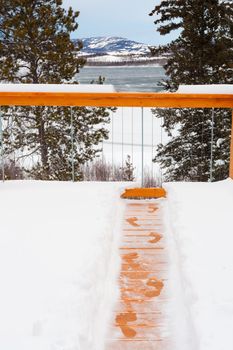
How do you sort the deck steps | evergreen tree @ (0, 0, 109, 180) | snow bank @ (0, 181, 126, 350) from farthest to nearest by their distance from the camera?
evergreen tree @ (0, 0, 109, 180) < the deck steps < snow bank @ (0, 181, 126, 350)

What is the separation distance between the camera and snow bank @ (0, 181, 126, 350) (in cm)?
232

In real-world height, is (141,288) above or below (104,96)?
below

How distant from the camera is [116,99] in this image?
5086mm

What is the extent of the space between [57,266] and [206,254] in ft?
3.39

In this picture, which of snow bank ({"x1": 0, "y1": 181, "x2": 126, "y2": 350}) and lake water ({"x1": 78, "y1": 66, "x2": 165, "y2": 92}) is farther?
lake water ({"x1": 78, "y1": 66, "x2": 165, "y2": 92})

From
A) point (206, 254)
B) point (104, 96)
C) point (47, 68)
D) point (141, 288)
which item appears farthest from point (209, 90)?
point (47, 68)

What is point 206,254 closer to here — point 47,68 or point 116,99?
point 116,99

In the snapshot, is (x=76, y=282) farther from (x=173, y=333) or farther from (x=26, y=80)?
(x=26, y=80)

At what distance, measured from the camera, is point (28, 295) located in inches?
105

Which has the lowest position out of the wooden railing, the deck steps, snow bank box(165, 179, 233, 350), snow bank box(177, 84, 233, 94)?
the deck steps

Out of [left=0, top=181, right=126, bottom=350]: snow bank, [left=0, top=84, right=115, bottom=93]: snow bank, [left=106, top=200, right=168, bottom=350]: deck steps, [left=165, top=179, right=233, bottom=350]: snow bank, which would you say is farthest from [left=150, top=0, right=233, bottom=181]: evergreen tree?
[left=106, top=200, right=168, bottom=350]: deck steps

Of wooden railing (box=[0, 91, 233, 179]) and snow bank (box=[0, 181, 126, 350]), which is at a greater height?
wooden railing (box=[0, 91, 233, 179])

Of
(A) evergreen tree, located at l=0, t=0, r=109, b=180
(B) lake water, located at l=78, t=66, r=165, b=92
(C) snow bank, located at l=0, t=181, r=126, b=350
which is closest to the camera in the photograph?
(C) snow bank, located at l=0, t=181, r=126, b=350

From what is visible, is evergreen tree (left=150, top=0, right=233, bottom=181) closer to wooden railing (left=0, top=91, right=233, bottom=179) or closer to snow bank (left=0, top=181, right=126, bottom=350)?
wooden railing (left=0, top=91, right=233, bottom=179)
